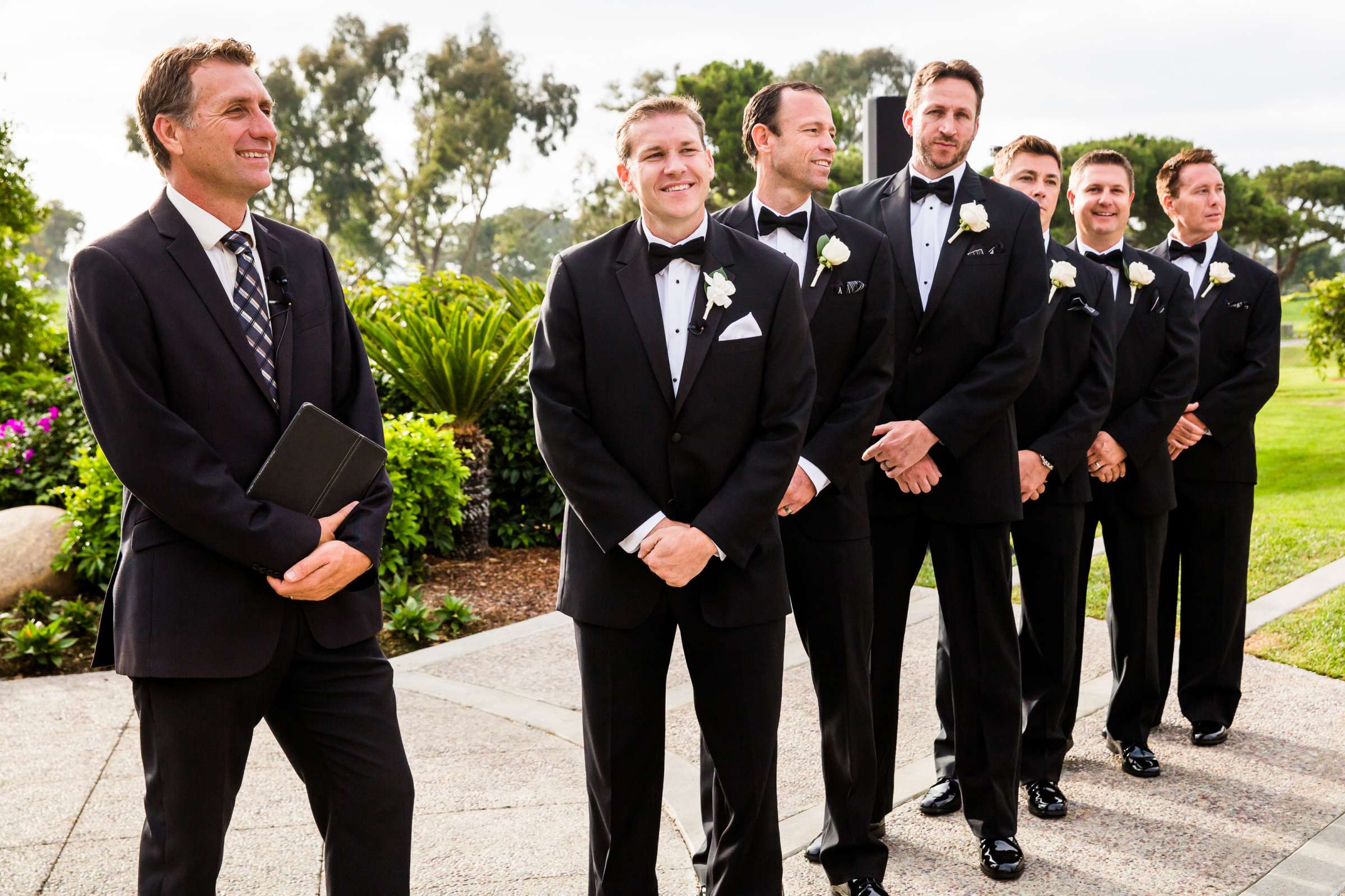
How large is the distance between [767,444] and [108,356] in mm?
1508

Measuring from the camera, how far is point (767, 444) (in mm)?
2885

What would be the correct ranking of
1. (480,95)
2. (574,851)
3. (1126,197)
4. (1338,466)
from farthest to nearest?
(480,95)
(1338,466)
(1126,197)
(574,851)

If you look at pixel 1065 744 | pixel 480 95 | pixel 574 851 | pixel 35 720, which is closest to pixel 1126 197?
pixel 1065 744

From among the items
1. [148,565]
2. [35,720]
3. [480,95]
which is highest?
[480,95]

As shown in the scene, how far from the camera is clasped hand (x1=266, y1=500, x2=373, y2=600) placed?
250 cm

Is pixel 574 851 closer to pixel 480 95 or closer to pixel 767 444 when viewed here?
pixel 767 444

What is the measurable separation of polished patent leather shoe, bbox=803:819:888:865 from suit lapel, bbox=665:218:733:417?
1.63m

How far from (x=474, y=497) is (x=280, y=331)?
5.79 metres

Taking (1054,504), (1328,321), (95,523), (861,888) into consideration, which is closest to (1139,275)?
(1054,504)

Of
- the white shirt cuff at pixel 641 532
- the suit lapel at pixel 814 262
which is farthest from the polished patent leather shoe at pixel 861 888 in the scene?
the suit lapel at pixel 814 262

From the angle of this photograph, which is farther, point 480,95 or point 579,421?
point 480,95

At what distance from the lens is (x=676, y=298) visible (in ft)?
9.70

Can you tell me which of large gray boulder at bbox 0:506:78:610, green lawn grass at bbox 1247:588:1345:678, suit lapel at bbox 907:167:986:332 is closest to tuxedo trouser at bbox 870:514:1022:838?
suit lapel at bbox 907:167:986:332

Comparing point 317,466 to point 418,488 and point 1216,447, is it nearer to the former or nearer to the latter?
point 1216,447
